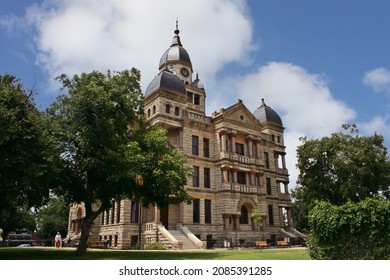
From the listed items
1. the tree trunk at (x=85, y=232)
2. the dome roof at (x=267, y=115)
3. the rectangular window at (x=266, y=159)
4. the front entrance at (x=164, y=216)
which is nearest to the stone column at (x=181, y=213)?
the front entrance at (x=164, y=216)

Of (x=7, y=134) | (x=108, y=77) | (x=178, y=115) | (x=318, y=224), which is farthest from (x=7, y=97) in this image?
(x=178, y=115)

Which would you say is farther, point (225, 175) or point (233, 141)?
point (233, 141)

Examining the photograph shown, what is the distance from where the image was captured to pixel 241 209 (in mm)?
42406

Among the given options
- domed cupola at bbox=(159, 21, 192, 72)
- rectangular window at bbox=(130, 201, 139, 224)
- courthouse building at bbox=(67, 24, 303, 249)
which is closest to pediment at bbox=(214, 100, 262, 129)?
courthouse building at bbox=(67, 24, 303, 249)

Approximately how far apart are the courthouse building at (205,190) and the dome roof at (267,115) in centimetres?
712

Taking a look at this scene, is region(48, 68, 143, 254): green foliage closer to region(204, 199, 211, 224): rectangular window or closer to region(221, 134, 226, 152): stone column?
region(204, 199, 211, 224): rectangular window

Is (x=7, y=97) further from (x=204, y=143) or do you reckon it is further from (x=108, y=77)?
(x=204, y=143)

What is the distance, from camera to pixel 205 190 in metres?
40.0

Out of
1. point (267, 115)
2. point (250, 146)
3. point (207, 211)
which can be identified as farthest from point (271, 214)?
point (267, 115)

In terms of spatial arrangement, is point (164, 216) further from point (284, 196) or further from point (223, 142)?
point (284, 196)

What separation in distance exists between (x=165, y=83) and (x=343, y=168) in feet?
71.0

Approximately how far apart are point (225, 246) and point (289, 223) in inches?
619

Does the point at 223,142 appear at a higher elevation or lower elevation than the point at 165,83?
lower

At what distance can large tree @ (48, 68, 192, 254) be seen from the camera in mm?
22438
